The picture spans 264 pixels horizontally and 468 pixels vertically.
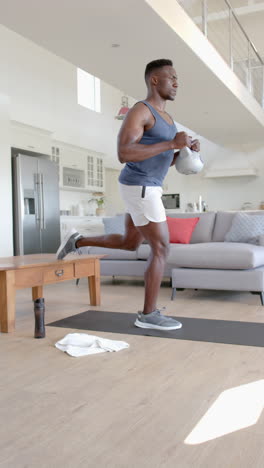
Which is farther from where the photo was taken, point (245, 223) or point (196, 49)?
point (196, 49)

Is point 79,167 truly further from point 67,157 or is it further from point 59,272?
point 59,272

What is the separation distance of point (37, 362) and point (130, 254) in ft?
8.53

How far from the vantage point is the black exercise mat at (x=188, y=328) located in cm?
234

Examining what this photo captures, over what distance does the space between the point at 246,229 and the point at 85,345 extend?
8.16 ft

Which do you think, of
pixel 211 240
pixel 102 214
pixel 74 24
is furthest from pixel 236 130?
pixel 74 24

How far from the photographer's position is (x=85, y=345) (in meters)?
2.20

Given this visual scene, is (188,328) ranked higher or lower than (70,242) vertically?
lower

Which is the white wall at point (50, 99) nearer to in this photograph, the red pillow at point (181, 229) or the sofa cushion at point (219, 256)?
the red pillow at point (181, 229)

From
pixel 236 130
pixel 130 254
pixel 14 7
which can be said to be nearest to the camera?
pixel 14 7

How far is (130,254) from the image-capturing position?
4.51m

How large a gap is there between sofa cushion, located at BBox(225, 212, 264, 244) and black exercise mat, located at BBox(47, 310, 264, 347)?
1.58 m

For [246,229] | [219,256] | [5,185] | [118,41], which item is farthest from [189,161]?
[5,185]

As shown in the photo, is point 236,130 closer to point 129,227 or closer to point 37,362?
point 129,227

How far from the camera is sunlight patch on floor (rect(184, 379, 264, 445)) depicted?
126 cm
